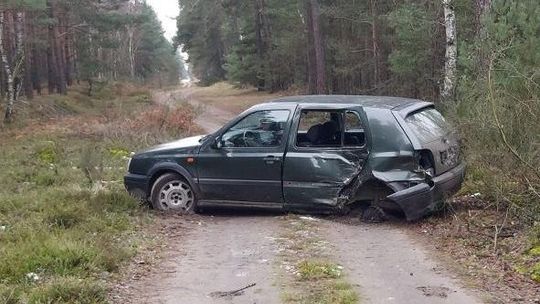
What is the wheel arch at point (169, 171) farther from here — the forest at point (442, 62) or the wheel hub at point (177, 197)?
the forest at point (442, 62)

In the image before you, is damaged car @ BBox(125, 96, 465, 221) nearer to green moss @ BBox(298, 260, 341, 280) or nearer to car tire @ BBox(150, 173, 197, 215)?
car tire @ BBox(150, 173, 197, 215)

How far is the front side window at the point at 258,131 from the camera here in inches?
344

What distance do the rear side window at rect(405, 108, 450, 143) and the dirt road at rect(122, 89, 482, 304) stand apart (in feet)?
→ 4.05

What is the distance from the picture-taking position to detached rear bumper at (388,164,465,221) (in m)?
7.82

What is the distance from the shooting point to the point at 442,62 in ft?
66.6

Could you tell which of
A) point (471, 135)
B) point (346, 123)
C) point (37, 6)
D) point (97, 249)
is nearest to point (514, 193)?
point (471, 135)

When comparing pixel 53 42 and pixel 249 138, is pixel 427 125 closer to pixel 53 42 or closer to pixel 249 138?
pixel 249 138

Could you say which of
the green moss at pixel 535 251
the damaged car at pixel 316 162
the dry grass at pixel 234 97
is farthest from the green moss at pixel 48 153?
the dry grass at pixel 234 97

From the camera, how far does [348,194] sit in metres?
8.38

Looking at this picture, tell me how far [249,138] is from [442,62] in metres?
13.0

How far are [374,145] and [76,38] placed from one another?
4006 cm

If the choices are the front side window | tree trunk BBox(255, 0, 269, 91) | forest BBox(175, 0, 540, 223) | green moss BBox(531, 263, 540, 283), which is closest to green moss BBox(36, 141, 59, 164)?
the front side window

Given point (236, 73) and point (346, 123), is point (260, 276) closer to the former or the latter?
point (346, 123)

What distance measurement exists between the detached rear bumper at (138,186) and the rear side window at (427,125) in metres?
3.93
